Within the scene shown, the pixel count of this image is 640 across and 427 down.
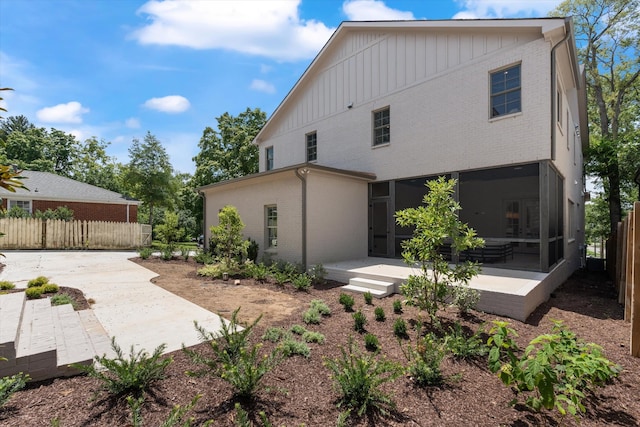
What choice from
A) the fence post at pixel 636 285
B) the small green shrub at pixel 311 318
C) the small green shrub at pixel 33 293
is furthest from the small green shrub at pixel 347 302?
the small green shrub at pixel 33 293

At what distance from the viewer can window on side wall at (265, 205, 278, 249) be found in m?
10.8

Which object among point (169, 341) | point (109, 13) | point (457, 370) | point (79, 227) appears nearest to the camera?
point (457, 370)

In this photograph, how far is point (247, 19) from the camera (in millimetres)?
7383

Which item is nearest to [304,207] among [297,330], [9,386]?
[297,330]

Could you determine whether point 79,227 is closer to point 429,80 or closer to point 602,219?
point 429,80

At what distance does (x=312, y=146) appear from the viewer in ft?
44.6

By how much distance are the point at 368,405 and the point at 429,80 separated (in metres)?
9.38

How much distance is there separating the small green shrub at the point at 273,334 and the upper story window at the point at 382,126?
26.2 ft

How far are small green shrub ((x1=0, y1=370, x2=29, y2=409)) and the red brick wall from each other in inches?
808

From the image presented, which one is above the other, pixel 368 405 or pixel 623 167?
pixel 623 167

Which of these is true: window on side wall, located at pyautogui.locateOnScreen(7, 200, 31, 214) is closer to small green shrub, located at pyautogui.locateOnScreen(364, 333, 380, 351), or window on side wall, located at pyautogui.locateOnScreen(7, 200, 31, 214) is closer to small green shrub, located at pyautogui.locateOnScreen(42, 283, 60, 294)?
small green shrub, located at pyautogui.locateOnScreen(42, 283, 60, 294)

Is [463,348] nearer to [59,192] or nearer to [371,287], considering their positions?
[371,287]

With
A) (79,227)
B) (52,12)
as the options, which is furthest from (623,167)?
(79,227)

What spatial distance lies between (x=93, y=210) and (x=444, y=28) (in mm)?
22044
